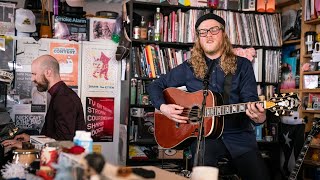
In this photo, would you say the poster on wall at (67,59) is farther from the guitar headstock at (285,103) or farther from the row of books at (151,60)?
the guitar headstock at (285,103)

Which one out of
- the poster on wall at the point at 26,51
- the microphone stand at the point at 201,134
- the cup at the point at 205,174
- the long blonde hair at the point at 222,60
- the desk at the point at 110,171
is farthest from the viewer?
the poster on wall at the point at 26,51

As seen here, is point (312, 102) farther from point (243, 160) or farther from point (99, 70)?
point (99, 70)


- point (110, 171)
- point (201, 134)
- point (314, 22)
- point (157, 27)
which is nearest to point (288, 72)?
point (314, 22)

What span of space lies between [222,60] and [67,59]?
2.19 meters

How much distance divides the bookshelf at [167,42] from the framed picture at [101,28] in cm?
47

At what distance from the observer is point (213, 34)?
10.00ft

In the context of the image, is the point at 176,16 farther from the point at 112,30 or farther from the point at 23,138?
the point at 23,138

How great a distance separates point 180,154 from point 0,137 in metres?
2.08

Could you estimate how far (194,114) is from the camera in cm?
303

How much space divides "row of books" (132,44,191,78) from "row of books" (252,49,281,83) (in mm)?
950

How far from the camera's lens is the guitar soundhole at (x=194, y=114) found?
9.81ft

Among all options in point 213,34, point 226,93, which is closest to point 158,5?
point 213,34

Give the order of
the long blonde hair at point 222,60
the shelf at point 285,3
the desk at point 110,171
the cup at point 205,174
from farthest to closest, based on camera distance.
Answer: the shelf at point 285,3 → the long blonde hair at point 222,60 → the cup at point 205,174 → the desk at point 110,171

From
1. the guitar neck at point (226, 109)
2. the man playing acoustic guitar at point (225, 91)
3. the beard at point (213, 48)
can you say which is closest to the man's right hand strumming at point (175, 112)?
the man playing acoustic guitar at point (225, 91)
